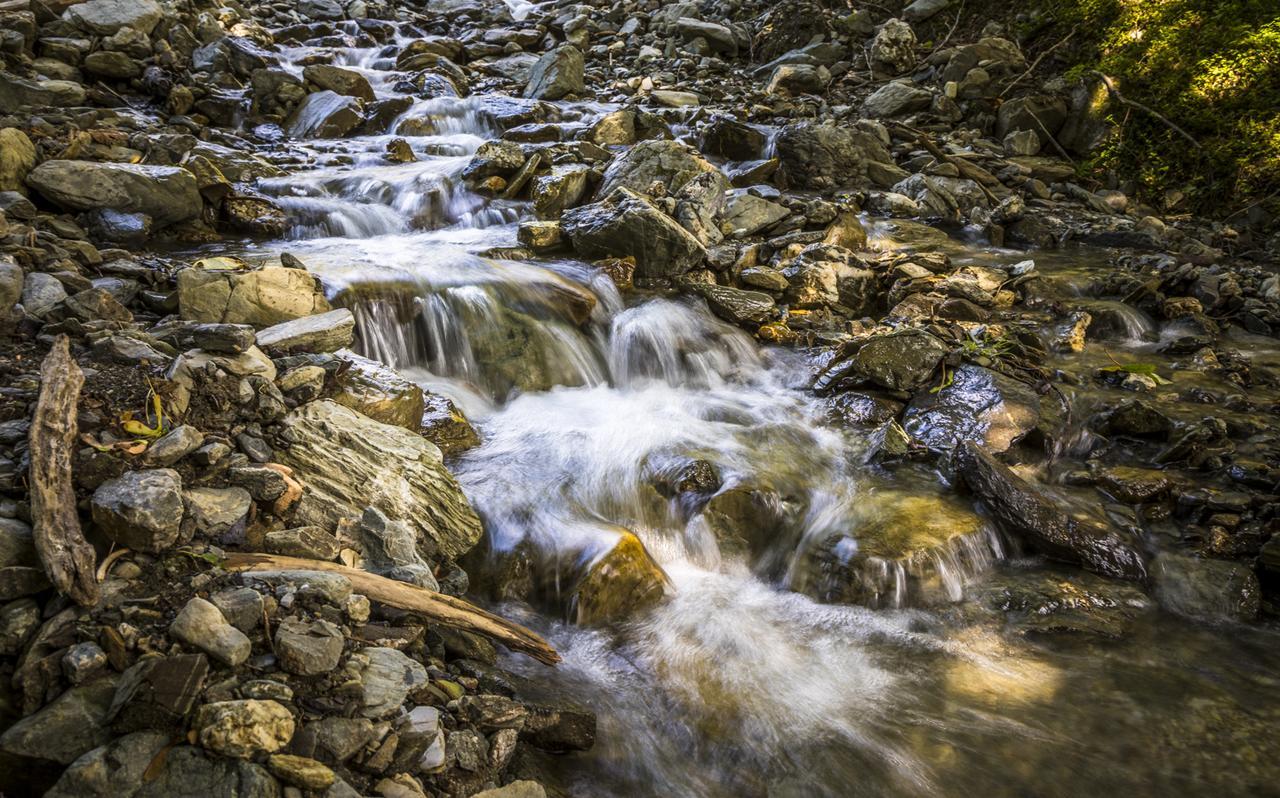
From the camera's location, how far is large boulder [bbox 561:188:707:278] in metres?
7.24

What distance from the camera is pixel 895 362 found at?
5.65m

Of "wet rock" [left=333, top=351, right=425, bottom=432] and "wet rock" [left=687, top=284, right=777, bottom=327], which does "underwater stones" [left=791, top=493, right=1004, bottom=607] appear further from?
"wet rock" [left=687, top=284, right=777, bottom=327]

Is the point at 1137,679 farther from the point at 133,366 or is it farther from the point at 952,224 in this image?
the point at 952,224

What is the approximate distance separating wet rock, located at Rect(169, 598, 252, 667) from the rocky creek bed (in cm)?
2

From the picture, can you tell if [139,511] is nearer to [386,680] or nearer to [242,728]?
[242,728]

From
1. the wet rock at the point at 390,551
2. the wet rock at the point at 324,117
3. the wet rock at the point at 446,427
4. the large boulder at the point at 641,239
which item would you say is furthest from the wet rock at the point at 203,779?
the wet rock at the point at 324,117

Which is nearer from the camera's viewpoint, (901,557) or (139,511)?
(139,511)

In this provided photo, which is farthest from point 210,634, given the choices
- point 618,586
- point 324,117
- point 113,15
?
point 113,15

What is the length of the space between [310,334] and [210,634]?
7.75ft

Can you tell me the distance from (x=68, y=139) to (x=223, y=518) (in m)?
6.07

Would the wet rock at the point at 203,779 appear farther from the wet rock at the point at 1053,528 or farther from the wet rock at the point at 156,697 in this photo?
the wet rock at the point at 1053,528

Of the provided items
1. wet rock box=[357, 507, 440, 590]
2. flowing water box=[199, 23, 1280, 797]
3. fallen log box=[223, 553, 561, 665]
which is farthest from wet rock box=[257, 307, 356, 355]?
fallen log box=[223, 553, 561, 665]

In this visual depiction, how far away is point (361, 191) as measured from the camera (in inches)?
322

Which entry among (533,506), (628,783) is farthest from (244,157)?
(628,783)
